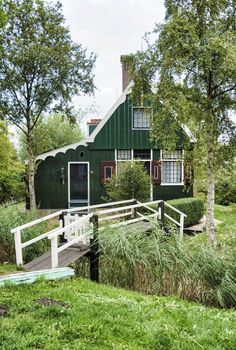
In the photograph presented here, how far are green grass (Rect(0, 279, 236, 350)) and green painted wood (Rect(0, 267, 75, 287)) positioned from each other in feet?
1.44

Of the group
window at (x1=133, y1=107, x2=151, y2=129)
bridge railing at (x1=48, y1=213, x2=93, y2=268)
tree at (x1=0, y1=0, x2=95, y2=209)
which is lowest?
bridge railing at (x1=48, y1=213, x2=93, y2=268)

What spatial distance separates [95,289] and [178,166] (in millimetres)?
13590

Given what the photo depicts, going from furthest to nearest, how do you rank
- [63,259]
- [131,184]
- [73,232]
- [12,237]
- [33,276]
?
[131,184] < [12,237] < [73,232] < [63,259] < [33,276]

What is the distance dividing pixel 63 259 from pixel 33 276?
1.32 meters

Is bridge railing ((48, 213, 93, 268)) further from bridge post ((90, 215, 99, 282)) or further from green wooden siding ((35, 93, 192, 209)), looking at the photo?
green wooden siding ((35, 93, 192, 209))

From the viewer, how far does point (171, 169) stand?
61.6 ft

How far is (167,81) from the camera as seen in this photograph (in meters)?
10.1

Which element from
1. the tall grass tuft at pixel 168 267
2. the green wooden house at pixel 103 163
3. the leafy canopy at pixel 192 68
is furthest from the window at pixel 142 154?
the tall grass tuft at pixel 168 267

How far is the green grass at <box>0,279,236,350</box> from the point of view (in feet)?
11.0

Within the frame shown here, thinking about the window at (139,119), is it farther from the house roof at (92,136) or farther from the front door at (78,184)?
the front door at (78,184)

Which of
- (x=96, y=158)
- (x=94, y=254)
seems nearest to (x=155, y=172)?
(x=96, y=158)

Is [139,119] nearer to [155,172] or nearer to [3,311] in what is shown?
[155,172]

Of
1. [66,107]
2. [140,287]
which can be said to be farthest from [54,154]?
[140,287]

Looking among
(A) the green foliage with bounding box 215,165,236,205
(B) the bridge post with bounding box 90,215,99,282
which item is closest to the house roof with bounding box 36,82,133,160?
(A) the green foliage with bounding box 215,165,236,205
